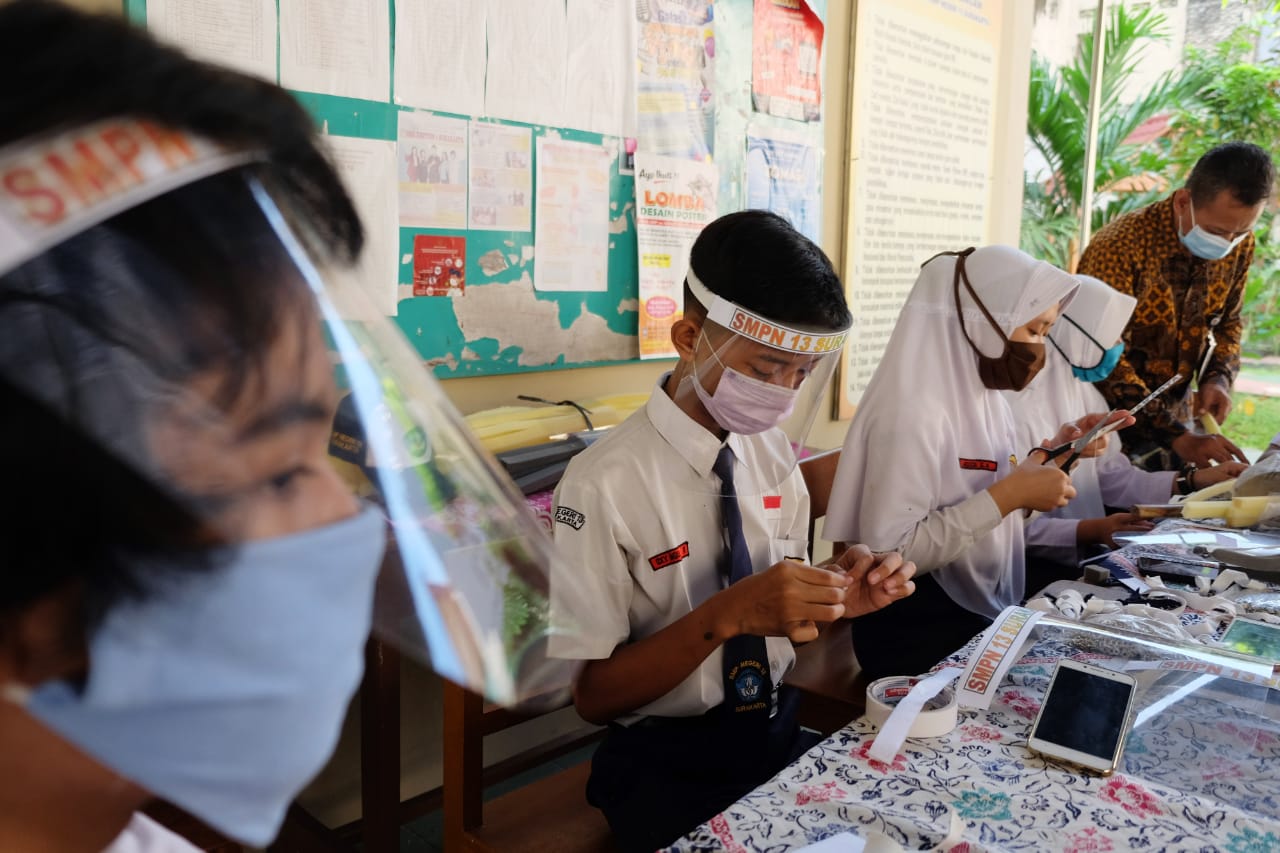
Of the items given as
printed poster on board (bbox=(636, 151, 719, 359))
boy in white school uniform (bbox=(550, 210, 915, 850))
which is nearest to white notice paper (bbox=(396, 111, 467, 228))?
printed poster on board (bbox=(636, 151, 719, 359))

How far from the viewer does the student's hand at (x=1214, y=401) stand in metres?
3.27

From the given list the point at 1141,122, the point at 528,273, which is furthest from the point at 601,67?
the point at 1141,122

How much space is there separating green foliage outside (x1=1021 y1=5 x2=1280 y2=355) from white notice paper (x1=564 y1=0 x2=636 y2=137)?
11.4 feet

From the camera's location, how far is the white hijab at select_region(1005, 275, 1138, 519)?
2520mm

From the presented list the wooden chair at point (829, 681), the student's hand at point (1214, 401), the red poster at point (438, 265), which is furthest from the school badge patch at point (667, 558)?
the student's hand at point (1214, 401)

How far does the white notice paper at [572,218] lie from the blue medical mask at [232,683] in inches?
77.3

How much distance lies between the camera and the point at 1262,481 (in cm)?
201

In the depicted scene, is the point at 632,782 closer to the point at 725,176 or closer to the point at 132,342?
the point at 132,342

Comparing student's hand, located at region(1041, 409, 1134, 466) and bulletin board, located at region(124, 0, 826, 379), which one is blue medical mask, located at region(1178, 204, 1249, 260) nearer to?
student's hand, located at region(1041, 409, 1134, 466)

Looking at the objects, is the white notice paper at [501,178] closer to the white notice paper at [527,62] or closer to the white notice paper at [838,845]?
the white notice paper at [527,62]

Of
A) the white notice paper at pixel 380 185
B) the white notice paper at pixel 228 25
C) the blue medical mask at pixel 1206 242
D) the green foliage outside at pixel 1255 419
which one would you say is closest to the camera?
the white notice paper at pixel 228 25

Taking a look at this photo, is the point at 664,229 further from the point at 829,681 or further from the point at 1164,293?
the point at 1164,293

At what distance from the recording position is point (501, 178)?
85.7 inches

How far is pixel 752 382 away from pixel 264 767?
3.44ft
